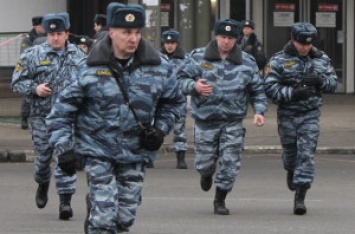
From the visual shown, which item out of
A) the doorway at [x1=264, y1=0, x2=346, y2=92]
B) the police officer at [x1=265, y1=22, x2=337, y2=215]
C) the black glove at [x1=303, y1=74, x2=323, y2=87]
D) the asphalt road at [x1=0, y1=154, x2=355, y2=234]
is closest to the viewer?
the asphalt road at [x1=0, y1=154, x2=355, y2=234]

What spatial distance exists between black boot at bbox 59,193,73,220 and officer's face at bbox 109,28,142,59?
130 inches

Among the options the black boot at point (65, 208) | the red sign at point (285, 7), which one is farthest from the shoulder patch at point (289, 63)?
the red sign at point (285, 7)

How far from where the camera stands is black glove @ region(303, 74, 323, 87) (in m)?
10.9

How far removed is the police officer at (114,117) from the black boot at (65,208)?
2891 millimetres

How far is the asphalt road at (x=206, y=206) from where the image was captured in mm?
10289

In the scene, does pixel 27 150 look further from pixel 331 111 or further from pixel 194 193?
pixel 331 111

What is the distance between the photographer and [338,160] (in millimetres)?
16516

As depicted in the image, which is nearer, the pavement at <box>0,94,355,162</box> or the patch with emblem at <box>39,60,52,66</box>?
the patch with emblem at <box>39,60,52,66</box>

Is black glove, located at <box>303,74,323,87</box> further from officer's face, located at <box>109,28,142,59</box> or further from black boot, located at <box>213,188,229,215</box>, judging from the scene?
officer's face, located at <box>109,28,142,59</box>

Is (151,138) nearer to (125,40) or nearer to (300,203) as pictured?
(125,40)

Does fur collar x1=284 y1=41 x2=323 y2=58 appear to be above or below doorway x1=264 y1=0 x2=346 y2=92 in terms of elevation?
above

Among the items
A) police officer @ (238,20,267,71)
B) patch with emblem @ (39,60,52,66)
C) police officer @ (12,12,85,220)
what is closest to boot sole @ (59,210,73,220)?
police officer @ (12,12,85,220)

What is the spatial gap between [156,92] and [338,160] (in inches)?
361

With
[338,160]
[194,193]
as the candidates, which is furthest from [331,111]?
[194,193]
